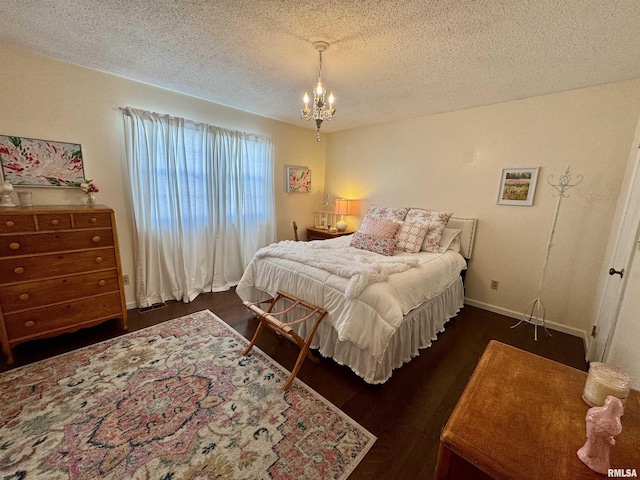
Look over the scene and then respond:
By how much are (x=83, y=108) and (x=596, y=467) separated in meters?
3.87

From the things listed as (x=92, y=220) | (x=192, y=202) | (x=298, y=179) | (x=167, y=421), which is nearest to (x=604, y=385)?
(x=167, y=421)

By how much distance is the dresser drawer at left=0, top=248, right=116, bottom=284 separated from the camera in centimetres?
193

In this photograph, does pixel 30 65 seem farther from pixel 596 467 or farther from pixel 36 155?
pixel 596 467

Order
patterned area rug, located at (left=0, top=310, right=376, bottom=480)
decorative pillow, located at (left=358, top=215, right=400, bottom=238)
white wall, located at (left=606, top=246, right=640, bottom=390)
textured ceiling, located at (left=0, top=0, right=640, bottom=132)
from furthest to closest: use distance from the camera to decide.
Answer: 1. decorative pillow, located at (left=358, top=215, right=400, bottom=238)
2. textured ceiling, located at (left=0, top=0, right=640, bottom=132)
3. patterned area rug, located at (left=0, top=310, right=376, bottom=480)
4. white wall, located at (left=606, top=246, right=640, bottom=390)

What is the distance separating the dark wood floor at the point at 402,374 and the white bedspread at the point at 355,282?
34 cm

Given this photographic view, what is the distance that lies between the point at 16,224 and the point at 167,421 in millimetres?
1834

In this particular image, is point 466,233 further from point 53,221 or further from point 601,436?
point 53,221

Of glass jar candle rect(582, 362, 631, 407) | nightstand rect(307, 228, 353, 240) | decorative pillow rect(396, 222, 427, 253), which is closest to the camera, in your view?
glass jar candle rect(582, 362, 631, 407)

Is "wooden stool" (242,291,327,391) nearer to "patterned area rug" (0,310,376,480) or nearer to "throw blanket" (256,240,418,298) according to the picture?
"patterned area rug" (0,310,376,480)

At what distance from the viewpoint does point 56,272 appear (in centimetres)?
211

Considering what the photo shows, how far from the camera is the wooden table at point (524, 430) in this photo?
0.63 meters

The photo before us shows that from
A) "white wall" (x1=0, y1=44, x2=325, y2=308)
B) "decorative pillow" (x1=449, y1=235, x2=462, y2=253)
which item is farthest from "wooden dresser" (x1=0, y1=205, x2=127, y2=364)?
"decorative pillow" (x1=449, y1=235, x2=462, y2=253)

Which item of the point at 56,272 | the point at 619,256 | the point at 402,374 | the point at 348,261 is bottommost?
the point at 402,374

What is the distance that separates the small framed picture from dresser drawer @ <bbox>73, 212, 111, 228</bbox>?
4.03 m
